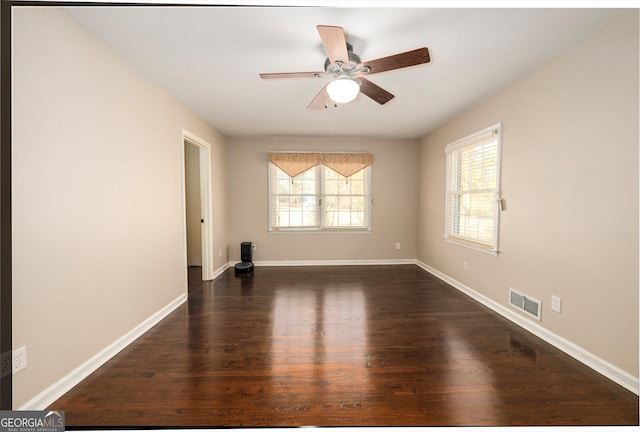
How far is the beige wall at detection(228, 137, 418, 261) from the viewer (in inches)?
184

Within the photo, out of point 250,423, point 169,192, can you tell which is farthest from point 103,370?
point 169,192

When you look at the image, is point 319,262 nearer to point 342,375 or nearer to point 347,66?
point 342,375

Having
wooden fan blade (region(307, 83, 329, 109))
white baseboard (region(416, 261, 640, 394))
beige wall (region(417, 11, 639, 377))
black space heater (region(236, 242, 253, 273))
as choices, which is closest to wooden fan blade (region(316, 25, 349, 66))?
wooden fan blade (region(307, 83, 329, 109))

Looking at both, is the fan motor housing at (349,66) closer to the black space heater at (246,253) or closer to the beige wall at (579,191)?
the beige wall at (579,191)

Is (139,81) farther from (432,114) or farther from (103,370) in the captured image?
(432,114)

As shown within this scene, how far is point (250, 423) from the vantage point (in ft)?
4.49

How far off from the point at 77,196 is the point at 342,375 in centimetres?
212

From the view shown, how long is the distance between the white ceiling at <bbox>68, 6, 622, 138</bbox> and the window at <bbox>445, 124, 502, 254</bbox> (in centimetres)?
56

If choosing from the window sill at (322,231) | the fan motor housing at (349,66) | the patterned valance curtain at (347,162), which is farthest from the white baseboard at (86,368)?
the patterned valance curtain at (347,162)

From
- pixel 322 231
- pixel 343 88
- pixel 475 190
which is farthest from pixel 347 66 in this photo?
pixel 322 231

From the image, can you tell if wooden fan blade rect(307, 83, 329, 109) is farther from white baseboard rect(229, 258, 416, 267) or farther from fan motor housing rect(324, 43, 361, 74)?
white baseboard rect(229, 258, 416, 267)

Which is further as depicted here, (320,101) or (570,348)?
(320,101)

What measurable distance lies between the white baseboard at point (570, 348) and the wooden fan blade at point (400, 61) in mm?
2369

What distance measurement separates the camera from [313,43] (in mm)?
1874
